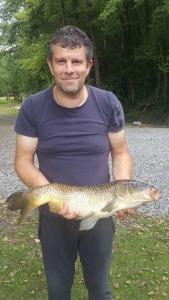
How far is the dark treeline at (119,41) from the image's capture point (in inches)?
1048

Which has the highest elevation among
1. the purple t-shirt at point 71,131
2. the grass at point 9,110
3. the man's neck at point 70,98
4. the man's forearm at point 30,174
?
the man's neck at point 70,98

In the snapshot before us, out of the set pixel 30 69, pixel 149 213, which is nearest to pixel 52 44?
pixel 149 213

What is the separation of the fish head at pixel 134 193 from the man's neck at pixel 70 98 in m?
0.54

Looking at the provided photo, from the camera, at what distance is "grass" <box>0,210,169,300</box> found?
15.3 ft

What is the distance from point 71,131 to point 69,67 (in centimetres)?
39

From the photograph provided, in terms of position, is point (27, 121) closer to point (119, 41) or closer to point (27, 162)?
point (27, 162)

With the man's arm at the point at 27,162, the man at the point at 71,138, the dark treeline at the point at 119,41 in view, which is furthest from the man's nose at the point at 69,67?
the dark treeline at the point at 119,41

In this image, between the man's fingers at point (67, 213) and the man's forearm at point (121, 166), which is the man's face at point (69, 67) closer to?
the man's forearm at point (121, 166)

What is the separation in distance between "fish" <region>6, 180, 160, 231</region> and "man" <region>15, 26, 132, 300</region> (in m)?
0.06

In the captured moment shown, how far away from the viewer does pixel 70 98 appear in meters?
2.87

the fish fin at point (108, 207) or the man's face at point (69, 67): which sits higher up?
the man's face at point (69, 67)

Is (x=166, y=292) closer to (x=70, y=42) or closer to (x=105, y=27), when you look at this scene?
(x=70, y=42)

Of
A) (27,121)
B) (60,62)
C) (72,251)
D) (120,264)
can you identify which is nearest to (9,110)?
(120,264)

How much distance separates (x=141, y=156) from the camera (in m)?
12.7
